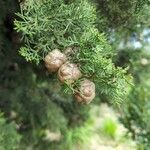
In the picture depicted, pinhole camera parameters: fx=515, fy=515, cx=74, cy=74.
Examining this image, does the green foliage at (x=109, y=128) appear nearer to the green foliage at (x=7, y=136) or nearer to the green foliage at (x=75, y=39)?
the green foliage at (x=7, y=136)

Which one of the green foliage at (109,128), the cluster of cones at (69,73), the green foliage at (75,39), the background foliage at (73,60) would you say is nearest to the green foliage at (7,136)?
the background foliage at (73,60)

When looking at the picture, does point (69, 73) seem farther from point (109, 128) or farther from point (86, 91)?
point (109, 128)

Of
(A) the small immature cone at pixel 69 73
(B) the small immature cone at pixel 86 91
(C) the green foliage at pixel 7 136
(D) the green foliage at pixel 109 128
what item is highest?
(A) the small immature cone at pixel 69 73

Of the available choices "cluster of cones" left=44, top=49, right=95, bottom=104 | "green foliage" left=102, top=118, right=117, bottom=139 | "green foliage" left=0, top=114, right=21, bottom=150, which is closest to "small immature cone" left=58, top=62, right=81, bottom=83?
"cluster of cones" left=44, top=49, right=95, bottom=104

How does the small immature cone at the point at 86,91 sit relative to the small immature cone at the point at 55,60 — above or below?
below

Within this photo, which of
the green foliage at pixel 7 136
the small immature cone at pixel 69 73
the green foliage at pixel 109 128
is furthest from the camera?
the green foliage at pixel 109 128

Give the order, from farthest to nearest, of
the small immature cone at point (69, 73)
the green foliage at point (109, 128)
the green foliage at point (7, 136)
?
the green foliage at point (109, 128) < the green foliage at point (7, 136) < the small immature cone at point (69, 73)

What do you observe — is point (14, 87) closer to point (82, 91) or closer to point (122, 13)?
point (122, 13)

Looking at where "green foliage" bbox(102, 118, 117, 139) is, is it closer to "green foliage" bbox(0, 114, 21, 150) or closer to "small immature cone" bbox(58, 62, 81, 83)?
"green foliage" bbox(0, 114, 21, 150)

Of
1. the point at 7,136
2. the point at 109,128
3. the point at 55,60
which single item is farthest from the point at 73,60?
the point at 109,128
